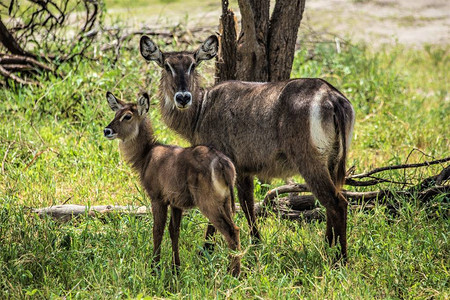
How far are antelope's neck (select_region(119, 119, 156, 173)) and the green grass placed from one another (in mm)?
481

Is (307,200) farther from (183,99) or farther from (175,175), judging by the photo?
(175,175)

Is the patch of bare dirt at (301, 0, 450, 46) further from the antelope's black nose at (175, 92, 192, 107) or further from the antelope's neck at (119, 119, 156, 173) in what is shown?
the antelope's neck at (119, 119, 156, 173)

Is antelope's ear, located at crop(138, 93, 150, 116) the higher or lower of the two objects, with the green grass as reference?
higher

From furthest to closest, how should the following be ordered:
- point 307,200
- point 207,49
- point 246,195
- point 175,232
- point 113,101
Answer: point 307,200 → point 207,49 → point 246,195 → point 113,101 → point 175,232

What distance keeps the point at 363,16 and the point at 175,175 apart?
10.7m

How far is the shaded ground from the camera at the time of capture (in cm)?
1230

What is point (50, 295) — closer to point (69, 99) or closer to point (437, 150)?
point (69, 99)

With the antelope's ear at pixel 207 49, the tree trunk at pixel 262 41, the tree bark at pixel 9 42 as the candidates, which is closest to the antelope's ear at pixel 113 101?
the antelope's ear at pixel 207 49

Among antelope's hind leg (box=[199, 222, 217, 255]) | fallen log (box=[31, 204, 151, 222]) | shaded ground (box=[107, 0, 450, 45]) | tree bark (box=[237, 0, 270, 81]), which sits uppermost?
tree bark (box=[237, 0, 270, 81])

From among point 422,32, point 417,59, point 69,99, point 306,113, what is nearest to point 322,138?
point 306,113

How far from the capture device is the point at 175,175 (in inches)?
164

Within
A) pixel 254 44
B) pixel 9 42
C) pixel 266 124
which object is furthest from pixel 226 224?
pixel 9 42

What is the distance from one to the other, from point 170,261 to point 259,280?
28.5 inches

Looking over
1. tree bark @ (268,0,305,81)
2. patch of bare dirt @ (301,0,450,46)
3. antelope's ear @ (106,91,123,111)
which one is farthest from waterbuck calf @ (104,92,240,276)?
patch of bare dirt @ (301,0,450,46)
